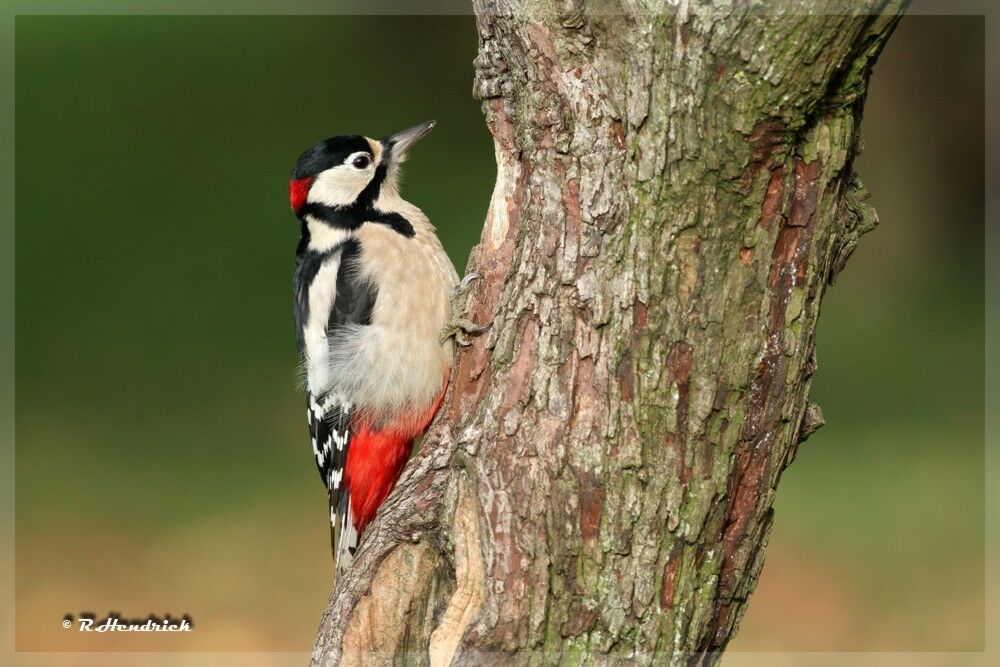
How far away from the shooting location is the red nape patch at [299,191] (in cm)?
294

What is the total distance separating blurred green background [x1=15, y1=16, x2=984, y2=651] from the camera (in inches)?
171

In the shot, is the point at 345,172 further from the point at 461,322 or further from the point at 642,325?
the point at 642,325

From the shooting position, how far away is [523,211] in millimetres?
2051

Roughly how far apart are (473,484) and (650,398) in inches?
15.2

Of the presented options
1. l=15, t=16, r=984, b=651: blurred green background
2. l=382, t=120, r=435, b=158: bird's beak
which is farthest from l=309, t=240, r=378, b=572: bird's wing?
l=15, t=16, r=984, b=651: blurred green background

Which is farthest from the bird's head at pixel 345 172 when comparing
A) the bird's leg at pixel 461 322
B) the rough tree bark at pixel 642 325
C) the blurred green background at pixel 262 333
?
the blurred green background at pixel 262 333

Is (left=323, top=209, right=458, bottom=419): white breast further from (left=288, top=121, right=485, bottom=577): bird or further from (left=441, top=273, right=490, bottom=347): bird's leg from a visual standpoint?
(left=441, top=273, right=490, bottom=347): bird's leg

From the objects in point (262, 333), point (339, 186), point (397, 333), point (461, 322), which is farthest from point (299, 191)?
point (262, 333)

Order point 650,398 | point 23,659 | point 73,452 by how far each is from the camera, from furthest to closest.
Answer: point 73,452
point 23,659
point 650,398

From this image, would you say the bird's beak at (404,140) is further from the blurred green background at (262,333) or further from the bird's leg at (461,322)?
the blurred green background at (262,333)

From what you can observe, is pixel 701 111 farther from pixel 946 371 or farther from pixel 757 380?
pixel 946 371

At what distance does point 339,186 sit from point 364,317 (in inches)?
15.2

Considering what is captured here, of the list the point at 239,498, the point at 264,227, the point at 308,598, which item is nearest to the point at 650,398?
the point at 308,598

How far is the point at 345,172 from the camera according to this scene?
2.92m
